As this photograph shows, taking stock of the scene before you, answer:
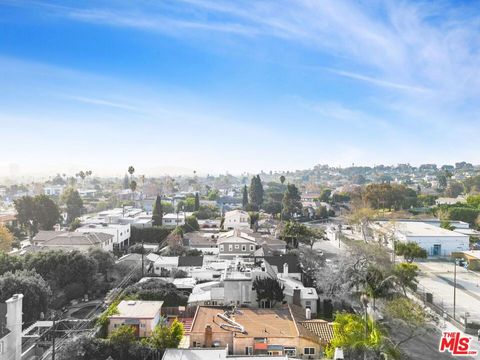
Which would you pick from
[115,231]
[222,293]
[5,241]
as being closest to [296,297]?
[222,293]

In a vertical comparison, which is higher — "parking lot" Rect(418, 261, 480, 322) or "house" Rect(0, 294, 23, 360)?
"house" Rect(0, 294, 23, 360)

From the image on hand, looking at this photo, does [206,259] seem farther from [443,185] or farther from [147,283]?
[443,185]

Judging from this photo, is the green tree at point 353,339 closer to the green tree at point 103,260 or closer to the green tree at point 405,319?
the green tree at point 405,319

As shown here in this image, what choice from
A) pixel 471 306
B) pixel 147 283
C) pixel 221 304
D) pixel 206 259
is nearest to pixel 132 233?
pixel 206 259

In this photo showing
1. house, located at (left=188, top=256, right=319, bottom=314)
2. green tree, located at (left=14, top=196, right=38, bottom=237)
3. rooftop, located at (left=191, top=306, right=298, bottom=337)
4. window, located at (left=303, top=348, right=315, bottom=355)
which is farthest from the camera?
green tree, located at (left=14, top=196, right=38, bottom=237)

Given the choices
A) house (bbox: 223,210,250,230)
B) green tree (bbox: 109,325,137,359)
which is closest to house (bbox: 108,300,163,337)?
green tree (bbox: 109,325,137,359)

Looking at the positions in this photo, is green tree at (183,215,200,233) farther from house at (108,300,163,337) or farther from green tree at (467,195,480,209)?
green tree at (467,195,480,209)

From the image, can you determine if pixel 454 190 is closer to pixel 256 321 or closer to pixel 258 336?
pixel 256 321
